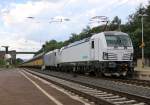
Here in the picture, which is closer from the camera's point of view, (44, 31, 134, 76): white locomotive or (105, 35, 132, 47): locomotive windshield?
(44, 31, 134, 76): white locomotive

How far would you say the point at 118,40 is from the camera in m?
35.2

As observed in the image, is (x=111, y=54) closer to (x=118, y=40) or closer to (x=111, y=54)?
(x=111, y=54)

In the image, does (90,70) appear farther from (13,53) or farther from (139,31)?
(13,53)

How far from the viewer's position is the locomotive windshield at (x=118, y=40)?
34938 millimetres

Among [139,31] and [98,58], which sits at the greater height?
[139,31]

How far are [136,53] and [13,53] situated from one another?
10725 cm

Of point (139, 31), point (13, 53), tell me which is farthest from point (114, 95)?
point (13, 53)

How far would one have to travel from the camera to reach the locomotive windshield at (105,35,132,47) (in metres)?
34.9

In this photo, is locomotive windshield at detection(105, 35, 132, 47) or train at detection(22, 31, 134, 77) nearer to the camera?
train at detection(22, 31, 134, 77)

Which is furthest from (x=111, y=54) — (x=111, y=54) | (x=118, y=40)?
(x=118, y=40)

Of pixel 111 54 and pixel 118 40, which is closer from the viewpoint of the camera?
pixel 111 54

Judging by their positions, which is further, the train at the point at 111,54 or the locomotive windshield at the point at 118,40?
the locomotive windshield at the point at 118,40

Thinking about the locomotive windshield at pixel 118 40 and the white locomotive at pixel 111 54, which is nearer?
the white locomotive at pixel 111 54

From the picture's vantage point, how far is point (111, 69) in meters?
34.2
